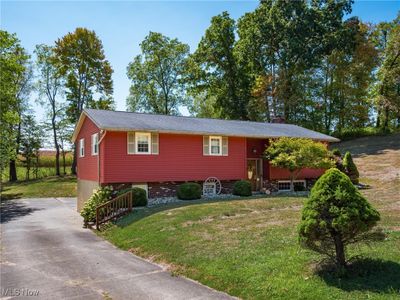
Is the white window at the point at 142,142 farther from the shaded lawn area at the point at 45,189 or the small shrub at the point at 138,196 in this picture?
the shaded lawn area at the point at 45,189

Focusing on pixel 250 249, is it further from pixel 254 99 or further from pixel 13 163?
pixel 13 163

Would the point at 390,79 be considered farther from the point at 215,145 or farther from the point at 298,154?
the point at 215,145

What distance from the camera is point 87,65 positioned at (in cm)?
4491

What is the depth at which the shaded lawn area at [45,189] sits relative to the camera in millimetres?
34259

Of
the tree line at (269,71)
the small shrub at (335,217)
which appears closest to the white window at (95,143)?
the small shrub at (335,217)

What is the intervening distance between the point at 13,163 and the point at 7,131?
674 inches

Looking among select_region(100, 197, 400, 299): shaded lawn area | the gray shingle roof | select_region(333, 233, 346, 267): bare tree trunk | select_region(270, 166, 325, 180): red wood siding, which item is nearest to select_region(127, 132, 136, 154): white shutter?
the gray shingle roof

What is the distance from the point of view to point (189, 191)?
20.5 m

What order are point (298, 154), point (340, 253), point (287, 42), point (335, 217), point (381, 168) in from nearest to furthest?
point (335, 217) < point (340, 253) < point (298, 154) < point (381, 168) < point (287, 42)

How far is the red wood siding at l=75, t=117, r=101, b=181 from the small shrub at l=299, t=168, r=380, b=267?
15553mm

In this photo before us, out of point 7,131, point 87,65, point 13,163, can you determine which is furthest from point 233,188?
point 13,163

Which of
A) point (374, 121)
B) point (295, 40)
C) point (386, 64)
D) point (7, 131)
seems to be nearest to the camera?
point (7, 131)

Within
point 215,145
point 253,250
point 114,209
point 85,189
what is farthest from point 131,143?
point 253,250

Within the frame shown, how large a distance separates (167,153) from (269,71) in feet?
92.1
